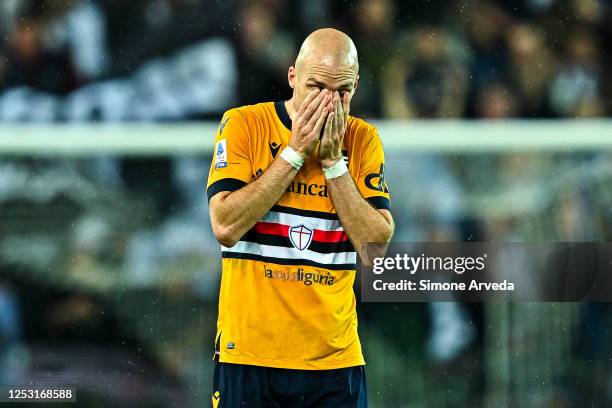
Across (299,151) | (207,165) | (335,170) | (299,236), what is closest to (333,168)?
(335,170)

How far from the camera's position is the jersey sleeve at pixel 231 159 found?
9.04ft

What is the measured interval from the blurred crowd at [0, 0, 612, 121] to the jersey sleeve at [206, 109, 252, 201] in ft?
5.74

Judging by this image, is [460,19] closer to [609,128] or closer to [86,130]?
[609,128]

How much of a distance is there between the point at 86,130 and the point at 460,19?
188 centimetres

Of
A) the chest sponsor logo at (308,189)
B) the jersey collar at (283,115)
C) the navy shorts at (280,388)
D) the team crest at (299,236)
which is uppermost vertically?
the jersey collar at (283,115)

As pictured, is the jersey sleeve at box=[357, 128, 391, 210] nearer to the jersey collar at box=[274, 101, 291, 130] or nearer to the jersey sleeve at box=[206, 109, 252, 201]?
the jersey collar at box=[274, 101, 291, 130]

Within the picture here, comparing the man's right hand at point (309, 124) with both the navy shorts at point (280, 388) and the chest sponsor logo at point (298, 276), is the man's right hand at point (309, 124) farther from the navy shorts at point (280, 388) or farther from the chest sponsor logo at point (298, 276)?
the navy shorts at point (280, 388)

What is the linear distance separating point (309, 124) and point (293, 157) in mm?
107

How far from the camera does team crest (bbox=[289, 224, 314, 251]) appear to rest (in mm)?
2773

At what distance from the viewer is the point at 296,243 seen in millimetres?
2777

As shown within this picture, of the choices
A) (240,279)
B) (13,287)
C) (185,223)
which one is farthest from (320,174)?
(13,287)

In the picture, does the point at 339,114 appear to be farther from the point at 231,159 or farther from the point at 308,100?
the point at 231,159

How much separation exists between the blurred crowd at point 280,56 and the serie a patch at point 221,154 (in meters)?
1.77

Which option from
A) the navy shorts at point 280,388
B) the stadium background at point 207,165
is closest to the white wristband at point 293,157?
the navy shorts at point 280,388
